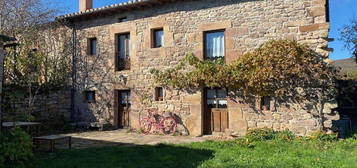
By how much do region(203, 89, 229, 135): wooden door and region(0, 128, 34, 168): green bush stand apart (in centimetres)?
633

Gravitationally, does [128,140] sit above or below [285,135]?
below

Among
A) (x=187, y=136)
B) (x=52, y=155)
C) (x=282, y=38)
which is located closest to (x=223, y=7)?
(x=282, y=38)

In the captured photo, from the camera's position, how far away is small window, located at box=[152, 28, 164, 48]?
38.1ft

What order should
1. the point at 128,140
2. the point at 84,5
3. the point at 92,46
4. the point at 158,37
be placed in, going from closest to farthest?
1. the point at 128,140
2. the point at 158,37
3. the point at 92,46
4. the point at 84,5

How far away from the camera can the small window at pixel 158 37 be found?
11.6 metres

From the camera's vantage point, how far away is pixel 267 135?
8930mm

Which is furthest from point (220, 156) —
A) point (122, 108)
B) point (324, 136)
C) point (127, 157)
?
point (122, 108)

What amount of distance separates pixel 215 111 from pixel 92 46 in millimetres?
6471

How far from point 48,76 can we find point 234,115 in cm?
846

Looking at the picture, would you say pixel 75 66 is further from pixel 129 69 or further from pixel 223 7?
pixel 223 7

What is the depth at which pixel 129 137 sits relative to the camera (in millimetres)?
10141

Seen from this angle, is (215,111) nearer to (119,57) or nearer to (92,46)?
(119,57)

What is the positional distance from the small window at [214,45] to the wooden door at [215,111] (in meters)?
1.21

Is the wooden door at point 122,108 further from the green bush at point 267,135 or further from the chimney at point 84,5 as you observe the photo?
the green bush at point 267,135
